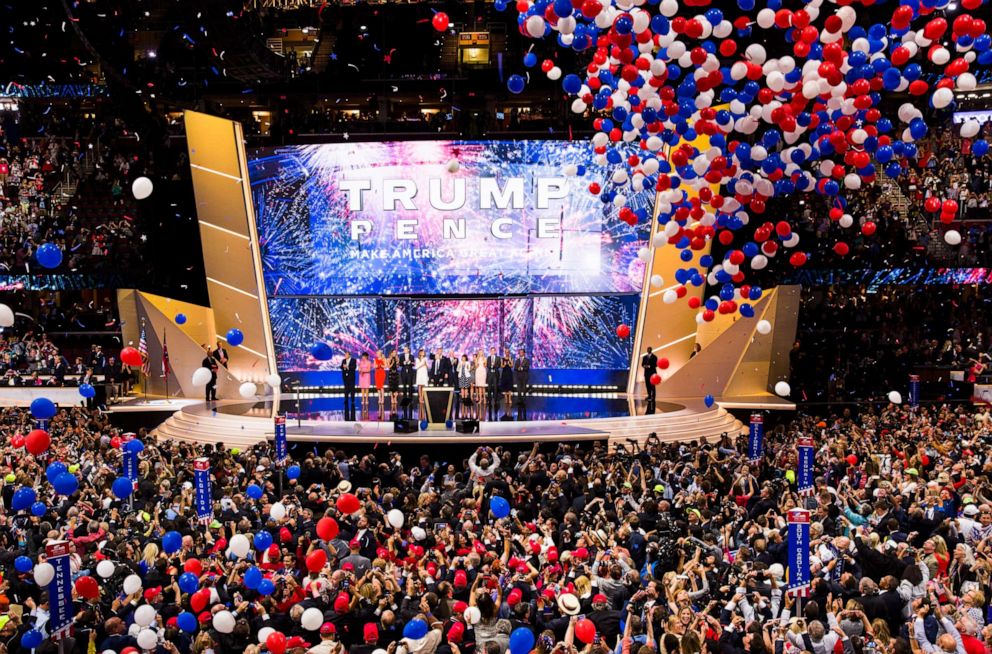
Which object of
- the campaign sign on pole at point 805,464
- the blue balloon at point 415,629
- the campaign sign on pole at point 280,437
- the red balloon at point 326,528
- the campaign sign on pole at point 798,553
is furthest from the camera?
the campaign sign on pole at point 280,437

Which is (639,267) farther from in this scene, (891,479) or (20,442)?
(20,442)

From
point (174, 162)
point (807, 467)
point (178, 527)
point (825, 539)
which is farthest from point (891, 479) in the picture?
point (174, 162)

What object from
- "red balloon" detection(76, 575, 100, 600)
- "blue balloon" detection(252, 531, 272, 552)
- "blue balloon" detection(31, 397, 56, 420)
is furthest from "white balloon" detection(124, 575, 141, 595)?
"blue balloon" detection(31, 397, 56, 420)

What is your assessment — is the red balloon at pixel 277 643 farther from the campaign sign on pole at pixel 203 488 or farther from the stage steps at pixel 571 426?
the stage steps at pixel 571 426

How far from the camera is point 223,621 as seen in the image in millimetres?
7465

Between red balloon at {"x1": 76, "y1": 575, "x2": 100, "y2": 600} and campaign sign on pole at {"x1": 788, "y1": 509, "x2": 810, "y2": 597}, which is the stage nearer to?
red balloon at {"x1": 76, "y1": 575, "x2": 100, "y2": 600}

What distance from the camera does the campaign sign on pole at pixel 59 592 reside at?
24.9 feet

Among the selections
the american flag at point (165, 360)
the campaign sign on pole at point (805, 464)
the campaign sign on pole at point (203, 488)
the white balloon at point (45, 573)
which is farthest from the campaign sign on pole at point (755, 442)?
the american flag at point (165, 360)

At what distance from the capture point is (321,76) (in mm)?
24469

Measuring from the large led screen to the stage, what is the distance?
11.5 ft

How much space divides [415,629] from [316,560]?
1.94 metres

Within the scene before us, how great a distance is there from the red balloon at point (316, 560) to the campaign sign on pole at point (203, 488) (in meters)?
2.86

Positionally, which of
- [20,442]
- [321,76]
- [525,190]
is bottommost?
[20,442]

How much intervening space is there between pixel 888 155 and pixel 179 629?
8334 millimetres
